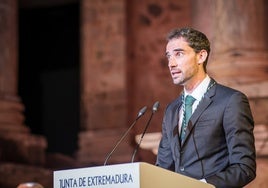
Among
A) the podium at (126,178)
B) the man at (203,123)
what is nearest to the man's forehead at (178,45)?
the man at (203,123)

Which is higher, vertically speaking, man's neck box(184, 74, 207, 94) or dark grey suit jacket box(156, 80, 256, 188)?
man's neck box(184, 74, 207, 94)

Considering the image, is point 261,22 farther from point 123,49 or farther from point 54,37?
point 54,37

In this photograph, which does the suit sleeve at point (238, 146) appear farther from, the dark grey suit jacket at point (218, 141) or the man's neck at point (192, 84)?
the man's neck at point (192, 84)

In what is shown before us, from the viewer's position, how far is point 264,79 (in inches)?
295

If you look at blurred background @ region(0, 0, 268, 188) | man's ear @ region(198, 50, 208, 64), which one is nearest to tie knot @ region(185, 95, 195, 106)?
man's ear @ region(198, 50, 208, 64)

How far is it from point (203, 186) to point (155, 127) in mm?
8270

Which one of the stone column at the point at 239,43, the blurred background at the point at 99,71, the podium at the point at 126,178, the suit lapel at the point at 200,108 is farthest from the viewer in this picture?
the blurred background at the point at 99,71

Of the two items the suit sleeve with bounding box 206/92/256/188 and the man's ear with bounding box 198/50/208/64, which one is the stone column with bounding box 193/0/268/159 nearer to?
the man's ear with bounding box 198/50/208/64

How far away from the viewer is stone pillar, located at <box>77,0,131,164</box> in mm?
11836

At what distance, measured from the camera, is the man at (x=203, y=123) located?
3828mm

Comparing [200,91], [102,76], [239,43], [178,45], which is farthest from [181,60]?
[102,76]

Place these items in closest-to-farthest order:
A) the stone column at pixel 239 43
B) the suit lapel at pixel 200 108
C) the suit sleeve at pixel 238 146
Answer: the suit sleeve at pixel 238 146, the suit lapel at pixel 200 108, the stone column at pixel 239 43

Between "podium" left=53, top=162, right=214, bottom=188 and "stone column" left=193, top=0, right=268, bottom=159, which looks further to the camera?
"stone column" left=193, top=0, right=268, bottom=159

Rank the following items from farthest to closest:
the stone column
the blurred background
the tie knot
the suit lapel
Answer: the blurred background
the stone column
the tie knot
the suit lapel
